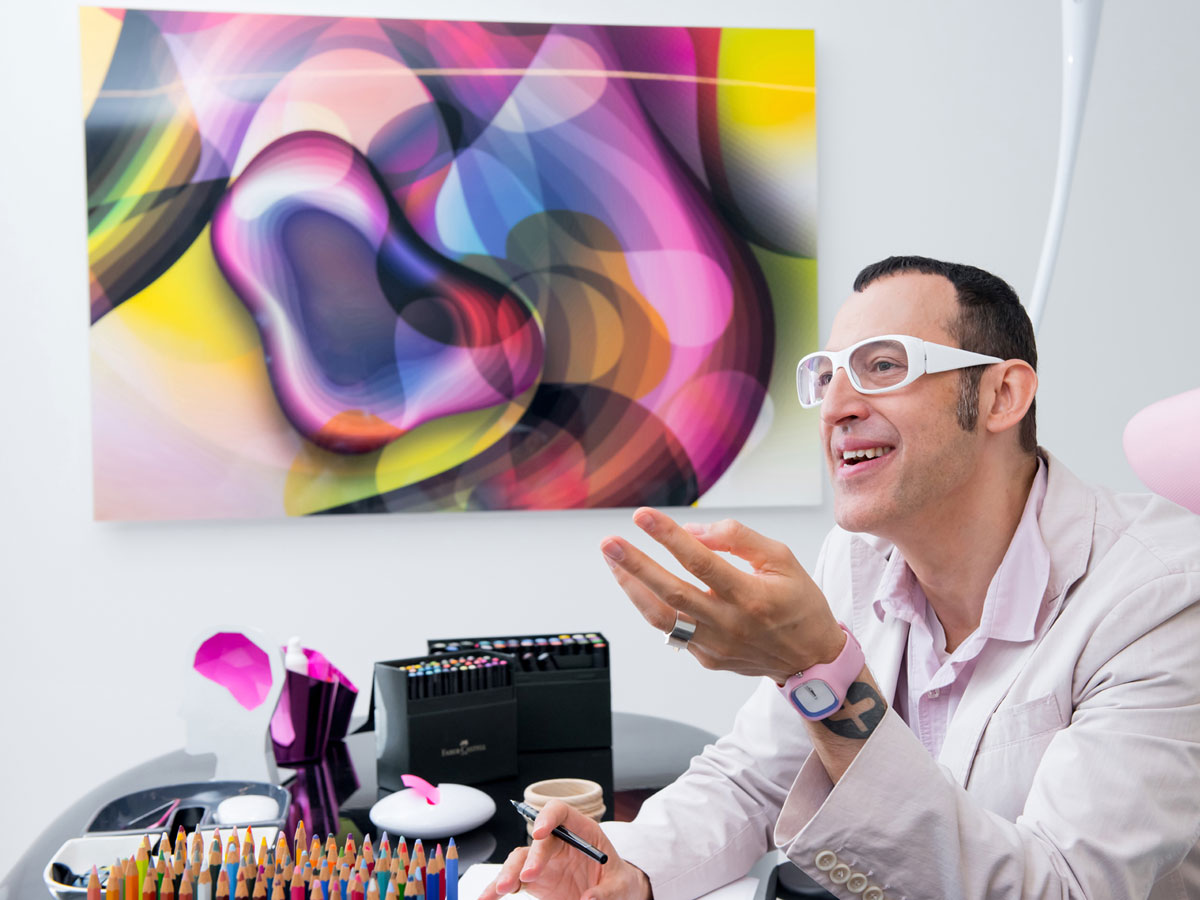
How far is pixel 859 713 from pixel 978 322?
54 centimetres

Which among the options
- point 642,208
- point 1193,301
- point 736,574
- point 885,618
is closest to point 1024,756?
point 885,618

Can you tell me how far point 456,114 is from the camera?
2.40 metres

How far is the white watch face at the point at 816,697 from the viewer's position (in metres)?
0.88

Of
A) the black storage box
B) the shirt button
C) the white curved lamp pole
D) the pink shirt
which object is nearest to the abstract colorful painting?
the white curved lamp pole

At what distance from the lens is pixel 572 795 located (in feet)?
4.07

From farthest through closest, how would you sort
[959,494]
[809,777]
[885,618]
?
1. [885,618]
2. [959,494]
3. [809,777]

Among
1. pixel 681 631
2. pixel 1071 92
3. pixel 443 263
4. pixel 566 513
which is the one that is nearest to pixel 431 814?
pixel 681 631

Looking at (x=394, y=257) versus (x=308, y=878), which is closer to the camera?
(x=308, y=878)

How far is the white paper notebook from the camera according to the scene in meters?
1.01

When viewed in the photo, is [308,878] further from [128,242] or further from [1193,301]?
[1193,301]

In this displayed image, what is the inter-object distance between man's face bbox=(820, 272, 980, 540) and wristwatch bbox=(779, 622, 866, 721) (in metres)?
0.29

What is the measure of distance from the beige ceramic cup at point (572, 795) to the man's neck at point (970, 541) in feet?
1.57

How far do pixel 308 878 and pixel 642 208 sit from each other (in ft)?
6.29

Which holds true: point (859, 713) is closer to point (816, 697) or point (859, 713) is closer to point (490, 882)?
point (816, 697)
